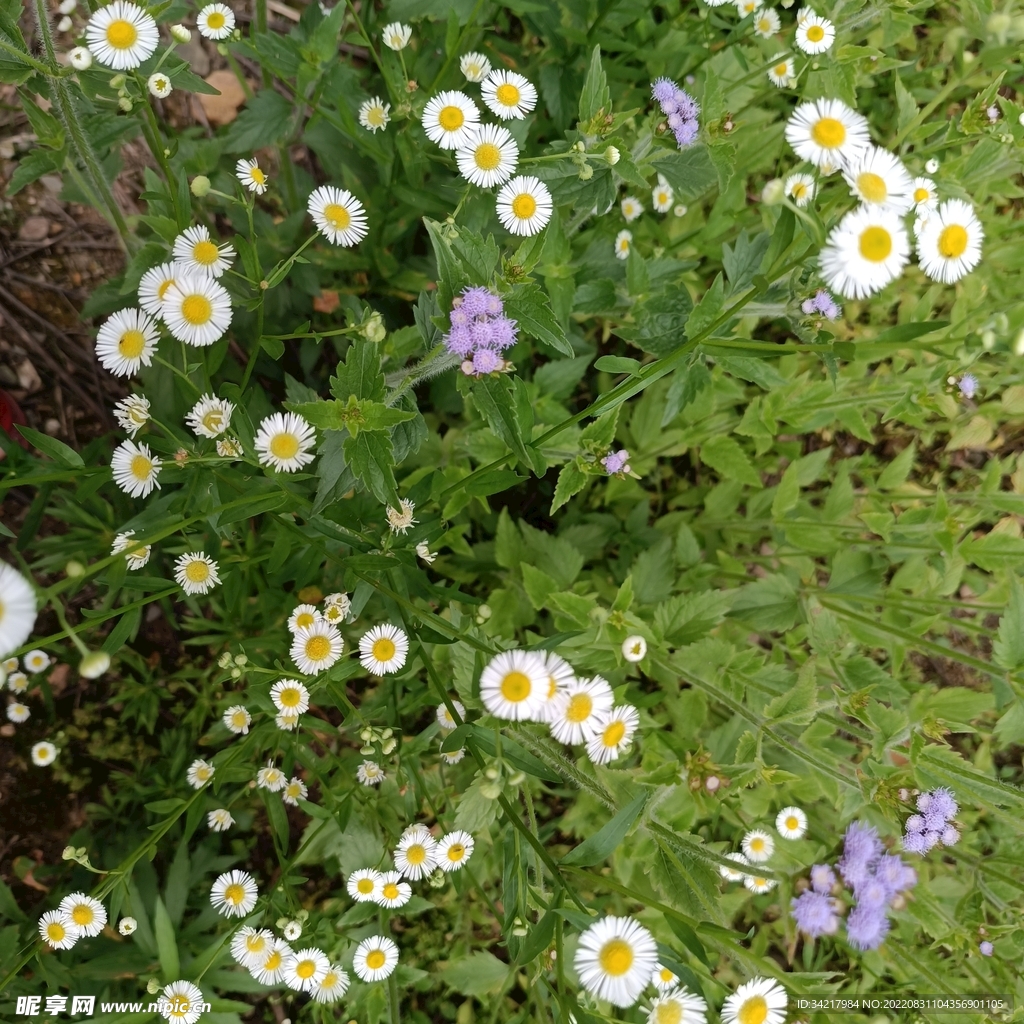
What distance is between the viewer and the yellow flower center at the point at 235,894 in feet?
A: 8.20

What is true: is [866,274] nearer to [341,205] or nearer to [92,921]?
[341,205]

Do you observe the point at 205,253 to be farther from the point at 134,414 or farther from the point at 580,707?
the point at 580,707

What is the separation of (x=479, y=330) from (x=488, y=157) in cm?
84

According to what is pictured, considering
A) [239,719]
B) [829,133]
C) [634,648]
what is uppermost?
[829,133]

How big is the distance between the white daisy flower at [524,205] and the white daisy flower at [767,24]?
154 centimetres

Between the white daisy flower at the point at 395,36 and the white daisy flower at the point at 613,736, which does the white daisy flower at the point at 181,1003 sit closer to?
the white daisy flower at the point at 613,736

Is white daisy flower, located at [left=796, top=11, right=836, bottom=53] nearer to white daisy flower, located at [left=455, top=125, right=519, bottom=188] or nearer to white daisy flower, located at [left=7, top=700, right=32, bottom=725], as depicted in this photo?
white daisy flower, located at [left=455, top=125, right=519, bottom=188]

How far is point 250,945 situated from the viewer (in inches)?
88.4

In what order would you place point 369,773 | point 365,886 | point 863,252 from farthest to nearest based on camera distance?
point 369,773 < point 365,886 < point 863,252

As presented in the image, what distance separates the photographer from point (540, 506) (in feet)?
11.2

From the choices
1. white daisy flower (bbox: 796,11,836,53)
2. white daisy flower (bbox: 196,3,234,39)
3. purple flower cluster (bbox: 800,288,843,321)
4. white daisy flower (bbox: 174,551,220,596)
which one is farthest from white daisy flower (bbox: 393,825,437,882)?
white daisy flower (bbox: 796,11,836,53)

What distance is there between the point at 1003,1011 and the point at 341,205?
3156 mm

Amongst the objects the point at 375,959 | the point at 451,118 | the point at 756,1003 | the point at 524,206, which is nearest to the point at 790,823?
the point at 756,1003

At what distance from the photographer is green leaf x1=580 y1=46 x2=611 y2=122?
6.78ft
